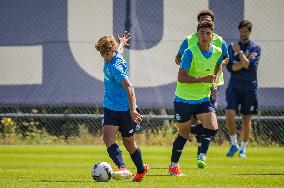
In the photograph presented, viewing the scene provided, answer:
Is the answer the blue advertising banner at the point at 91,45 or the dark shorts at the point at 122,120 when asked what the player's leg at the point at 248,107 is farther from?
the dark shorts at the point at 122,120

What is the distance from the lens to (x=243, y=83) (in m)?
17.3

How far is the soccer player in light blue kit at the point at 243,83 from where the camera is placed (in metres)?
16.9

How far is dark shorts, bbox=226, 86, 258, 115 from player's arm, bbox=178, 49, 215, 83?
507 centimetres

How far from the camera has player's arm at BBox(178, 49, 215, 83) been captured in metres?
12.0

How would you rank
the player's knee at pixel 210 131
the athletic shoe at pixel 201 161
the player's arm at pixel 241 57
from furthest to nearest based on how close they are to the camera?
the player's arm at pixel 241 57, the athletic shoe at pixel 201 161, the player's knee at pixel 210 131

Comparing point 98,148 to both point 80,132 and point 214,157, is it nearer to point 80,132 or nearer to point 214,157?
point 80,132

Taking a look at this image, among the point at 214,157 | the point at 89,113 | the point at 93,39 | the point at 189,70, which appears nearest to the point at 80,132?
the point at 89,113

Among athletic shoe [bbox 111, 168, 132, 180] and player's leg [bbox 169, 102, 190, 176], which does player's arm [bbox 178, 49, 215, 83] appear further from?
athletic shoe [bbox 111, 168, 132, 180]

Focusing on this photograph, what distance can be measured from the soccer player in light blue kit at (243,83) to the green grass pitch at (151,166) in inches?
26.3

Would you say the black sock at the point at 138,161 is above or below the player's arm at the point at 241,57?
below

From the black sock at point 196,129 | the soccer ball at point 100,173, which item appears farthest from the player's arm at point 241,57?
the soccer ball at point 100,173

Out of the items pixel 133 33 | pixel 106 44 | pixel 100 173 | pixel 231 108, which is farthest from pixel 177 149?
pixel 133 33

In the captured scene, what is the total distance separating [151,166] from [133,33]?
269 inches

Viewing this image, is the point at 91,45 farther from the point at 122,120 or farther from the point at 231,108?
the point at 122,120
